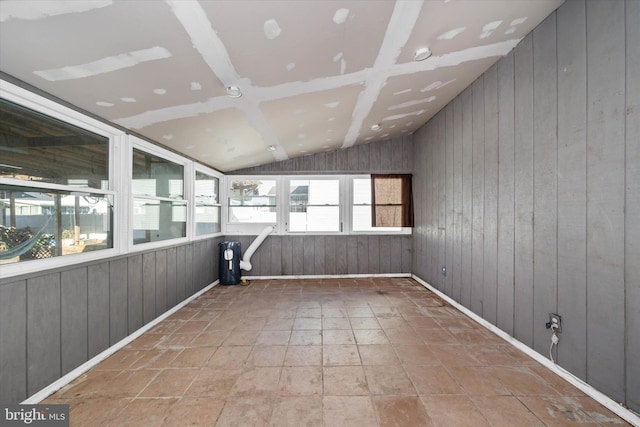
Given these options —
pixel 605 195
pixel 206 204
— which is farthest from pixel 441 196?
pixel 206 204

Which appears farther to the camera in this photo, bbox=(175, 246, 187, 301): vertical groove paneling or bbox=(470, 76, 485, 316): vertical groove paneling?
bbox=(175, 246, 187, 301): vertical groove paneling

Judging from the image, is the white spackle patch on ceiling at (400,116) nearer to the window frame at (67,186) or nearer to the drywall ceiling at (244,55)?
the drywall ceiling at (244,55)

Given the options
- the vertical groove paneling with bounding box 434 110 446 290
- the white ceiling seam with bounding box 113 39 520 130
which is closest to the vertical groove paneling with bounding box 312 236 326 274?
the vertical groove paneling with bounding box 434 110 446 290

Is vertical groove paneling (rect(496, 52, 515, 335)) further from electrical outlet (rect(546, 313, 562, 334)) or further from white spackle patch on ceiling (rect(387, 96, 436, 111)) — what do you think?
white spackle patch on ceiling (rect(387, 96, 436, 111))

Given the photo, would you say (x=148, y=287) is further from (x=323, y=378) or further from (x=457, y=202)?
(x=457, y=202)

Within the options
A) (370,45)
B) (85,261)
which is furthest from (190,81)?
(85,261)

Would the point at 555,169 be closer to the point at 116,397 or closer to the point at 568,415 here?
the point at 568,415

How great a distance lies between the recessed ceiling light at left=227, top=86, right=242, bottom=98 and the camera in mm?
2066

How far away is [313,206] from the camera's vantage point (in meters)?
5.02

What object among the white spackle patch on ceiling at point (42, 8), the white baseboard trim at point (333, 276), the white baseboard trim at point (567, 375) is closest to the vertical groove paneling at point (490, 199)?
the white baseboard trim at point (567, 375)

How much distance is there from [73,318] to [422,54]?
3434mm

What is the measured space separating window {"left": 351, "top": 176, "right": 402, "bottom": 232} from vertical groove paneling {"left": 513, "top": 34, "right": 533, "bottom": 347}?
2.72m

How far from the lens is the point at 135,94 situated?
1.92m

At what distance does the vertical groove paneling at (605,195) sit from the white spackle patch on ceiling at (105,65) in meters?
2.72
